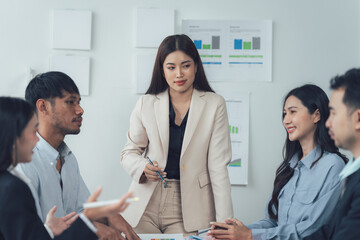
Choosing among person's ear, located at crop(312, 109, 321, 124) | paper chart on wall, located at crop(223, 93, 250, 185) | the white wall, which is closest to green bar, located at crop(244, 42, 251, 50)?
the white wall

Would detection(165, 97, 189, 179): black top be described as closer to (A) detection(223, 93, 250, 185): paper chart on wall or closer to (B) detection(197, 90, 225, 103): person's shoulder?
(B) detection(197, 90, 225, 103): person's shoulder

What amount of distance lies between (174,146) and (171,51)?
0.52 m

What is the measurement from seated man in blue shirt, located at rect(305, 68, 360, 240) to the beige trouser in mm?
867

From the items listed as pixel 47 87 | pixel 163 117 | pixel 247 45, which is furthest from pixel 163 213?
pixel 247 45

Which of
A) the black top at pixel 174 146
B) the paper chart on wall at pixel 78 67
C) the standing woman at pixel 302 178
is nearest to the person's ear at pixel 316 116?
the standing woman at pixel 302 178

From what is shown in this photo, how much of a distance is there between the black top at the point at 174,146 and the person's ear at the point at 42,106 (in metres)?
0.69

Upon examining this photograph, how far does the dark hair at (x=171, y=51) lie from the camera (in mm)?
2377

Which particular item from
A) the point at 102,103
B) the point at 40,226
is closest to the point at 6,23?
the point at 102,103

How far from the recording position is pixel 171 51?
2.38 metres

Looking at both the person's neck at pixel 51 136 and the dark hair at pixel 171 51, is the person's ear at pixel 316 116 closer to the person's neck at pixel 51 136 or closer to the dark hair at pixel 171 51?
the dark hair at pixel 171 51

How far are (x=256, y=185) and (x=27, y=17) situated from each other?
2.07 metres

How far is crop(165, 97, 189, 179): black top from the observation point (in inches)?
90.9

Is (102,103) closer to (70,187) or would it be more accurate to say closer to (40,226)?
(70,187)

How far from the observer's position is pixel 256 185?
10.3ft
